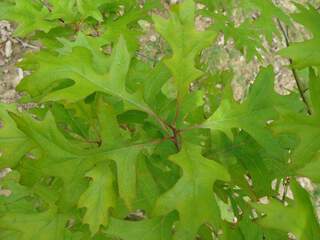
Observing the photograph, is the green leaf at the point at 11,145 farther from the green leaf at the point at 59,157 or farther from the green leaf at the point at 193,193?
the green leaf at the point at 193,193

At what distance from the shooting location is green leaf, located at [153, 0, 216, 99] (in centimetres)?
120

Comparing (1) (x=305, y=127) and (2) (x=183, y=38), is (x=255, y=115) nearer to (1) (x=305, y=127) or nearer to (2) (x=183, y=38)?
(1) (x=305, y=127)

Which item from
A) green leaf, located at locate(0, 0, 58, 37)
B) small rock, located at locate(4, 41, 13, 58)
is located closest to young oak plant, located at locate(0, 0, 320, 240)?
green leaf, located at locate(0, 0, 58, 37)

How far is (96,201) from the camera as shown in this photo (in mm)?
1242

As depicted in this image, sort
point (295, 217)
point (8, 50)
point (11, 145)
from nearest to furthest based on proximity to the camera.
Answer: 1. point (295, 217)
2. point (11, 145)
3. point (8, 50)

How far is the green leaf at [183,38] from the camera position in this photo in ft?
3.92

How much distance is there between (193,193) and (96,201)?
0.27 metres

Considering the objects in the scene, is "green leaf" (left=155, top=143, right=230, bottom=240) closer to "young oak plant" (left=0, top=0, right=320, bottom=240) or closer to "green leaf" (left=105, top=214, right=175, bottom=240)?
"young oak plant" (left=0, top=0, right=320, bottom=240)

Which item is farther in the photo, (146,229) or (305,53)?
(146,229)

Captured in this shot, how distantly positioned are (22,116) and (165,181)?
0.45m

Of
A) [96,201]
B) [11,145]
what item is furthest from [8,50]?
[96,201]

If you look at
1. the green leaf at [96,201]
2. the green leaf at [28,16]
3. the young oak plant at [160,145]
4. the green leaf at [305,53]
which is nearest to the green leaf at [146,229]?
the young oak plant at [160,145]

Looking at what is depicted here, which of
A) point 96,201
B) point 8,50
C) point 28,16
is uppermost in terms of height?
point 28,16

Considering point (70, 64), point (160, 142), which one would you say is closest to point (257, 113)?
point (160, 142)
